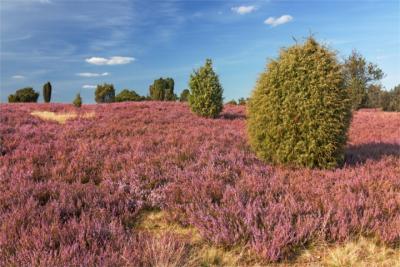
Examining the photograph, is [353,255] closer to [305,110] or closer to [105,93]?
[305,110]

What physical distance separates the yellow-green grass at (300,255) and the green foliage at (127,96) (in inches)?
1941

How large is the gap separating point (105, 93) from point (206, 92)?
39.4 meters

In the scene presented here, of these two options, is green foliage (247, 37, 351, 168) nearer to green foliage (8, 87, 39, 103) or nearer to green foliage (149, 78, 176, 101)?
green foliage (149, 78, 176, 101)

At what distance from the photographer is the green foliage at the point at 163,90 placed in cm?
4709

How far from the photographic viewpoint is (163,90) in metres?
47.6

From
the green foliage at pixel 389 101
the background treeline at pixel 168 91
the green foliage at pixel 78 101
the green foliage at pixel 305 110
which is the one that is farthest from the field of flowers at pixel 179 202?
the green foliage at pixel 389 101

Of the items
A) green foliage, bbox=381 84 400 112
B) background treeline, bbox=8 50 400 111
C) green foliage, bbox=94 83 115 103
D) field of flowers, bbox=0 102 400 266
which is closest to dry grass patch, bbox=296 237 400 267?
field of flowers, bbox=0 102 400 266

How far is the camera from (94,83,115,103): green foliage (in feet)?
174

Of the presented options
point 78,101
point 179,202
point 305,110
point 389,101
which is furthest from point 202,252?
point 389,101

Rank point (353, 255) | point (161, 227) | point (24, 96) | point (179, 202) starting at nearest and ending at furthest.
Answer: point (353, 255), point (161, 227), point (179, 202), point (24, 96)

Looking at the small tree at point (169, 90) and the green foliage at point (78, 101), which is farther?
the small tree at point (169, 90)

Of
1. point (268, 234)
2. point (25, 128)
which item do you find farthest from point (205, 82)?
point (268, 234)

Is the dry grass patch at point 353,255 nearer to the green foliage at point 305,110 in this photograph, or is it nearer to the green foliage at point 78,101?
the green foliage at point 305,110

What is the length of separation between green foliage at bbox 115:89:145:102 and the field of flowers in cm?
4483
